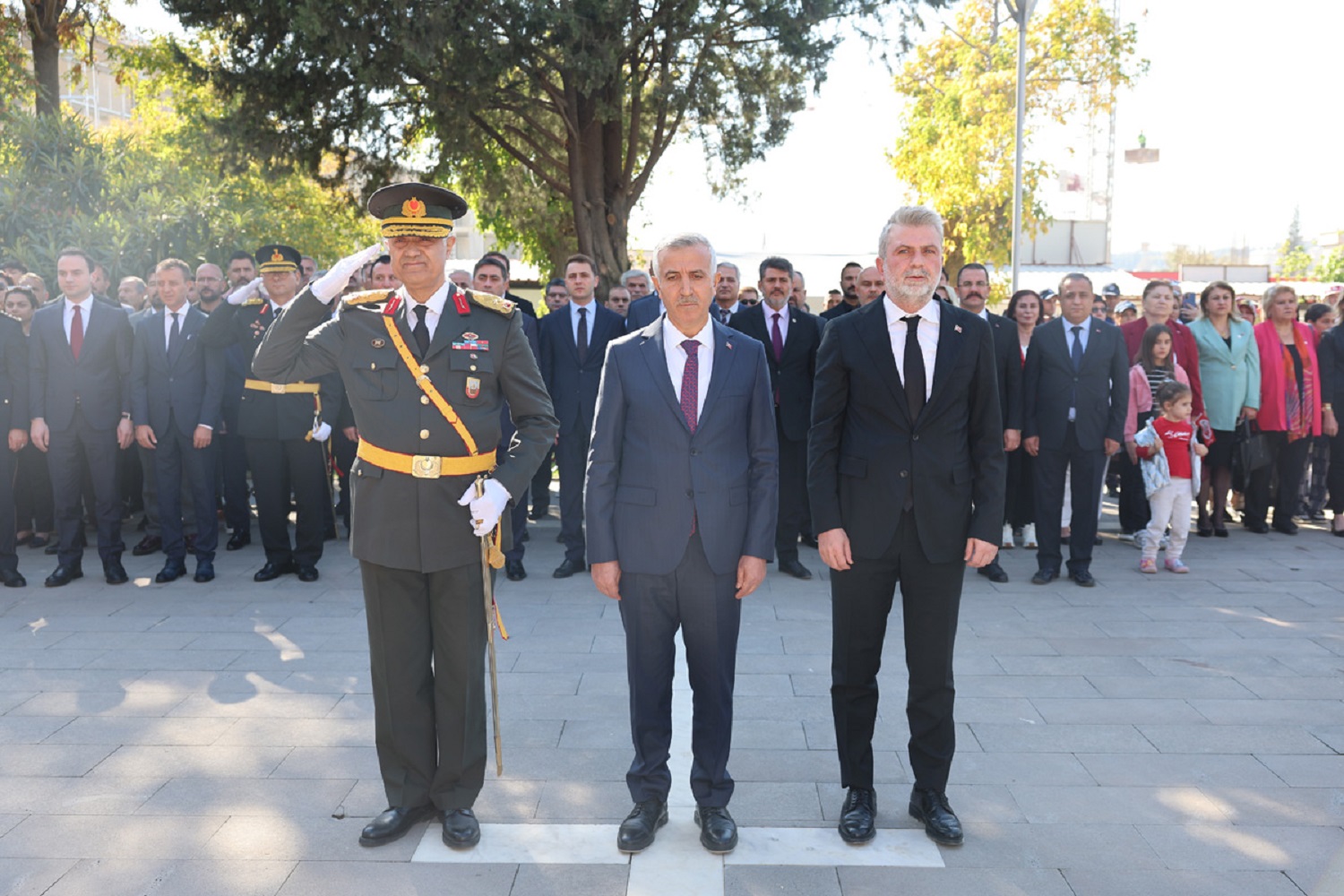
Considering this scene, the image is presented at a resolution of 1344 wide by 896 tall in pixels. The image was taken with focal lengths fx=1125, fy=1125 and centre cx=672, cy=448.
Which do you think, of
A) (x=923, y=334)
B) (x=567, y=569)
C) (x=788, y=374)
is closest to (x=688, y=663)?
(x=923, y=334)

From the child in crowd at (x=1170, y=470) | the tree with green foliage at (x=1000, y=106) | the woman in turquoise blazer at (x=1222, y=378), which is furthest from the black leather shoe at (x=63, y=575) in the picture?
the tree with green foliage at (x=1000, y=106)

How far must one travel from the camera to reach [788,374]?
7785 millimetres

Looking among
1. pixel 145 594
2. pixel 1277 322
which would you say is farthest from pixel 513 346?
pixel 1277 322

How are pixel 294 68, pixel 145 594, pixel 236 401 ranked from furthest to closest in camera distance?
pixel 294 68 < pixel 236 401 < pixel 145 594

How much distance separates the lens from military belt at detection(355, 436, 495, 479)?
12.4 feet

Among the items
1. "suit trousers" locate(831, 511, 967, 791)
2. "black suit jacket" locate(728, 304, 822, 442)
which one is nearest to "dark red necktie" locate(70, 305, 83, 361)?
"black suit jacket" locate(728, 304, 822, 442)

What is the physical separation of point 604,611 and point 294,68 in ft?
27.6

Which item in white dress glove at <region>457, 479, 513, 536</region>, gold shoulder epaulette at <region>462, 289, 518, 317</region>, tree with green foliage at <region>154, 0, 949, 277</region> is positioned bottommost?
white dress glove at <region>457, 479, 513, 536</region>

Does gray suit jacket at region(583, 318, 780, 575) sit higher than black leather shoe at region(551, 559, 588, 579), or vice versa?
gray suit jacket at region(583, 318, 780, 575)

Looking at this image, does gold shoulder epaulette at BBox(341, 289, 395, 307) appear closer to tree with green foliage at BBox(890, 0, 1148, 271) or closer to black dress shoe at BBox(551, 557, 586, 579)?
black dress shoe at BBox(551, 557, 586, 579)

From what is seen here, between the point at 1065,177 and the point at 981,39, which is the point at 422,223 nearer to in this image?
the point at 981,39

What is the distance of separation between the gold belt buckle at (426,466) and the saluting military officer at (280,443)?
154 inches

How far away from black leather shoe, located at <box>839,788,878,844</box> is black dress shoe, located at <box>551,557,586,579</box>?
160 inches

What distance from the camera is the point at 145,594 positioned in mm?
7336
